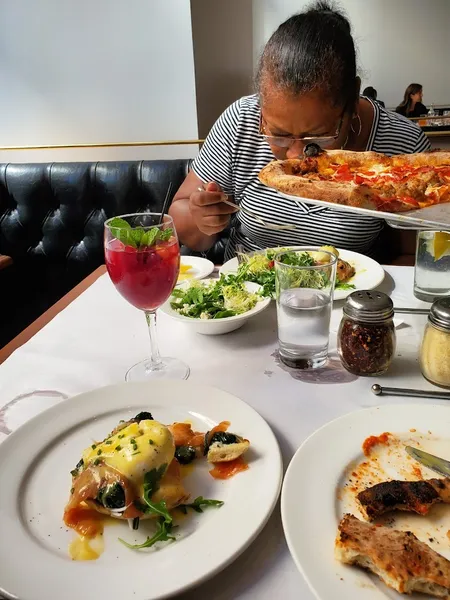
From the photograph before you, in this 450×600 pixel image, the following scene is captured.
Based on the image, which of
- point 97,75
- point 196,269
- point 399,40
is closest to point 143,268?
point 196,269

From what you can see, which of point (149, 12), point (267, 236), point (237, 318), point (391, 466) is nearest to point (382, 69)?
point (149, 12)

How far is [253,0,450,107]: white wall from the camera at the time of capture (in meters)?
5.54

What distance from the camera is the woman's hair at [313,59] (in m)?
1.34

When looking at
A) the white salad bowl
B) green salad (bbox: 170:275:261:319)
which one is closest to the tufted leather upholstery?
green salad (bbox: 170:275:261:319)

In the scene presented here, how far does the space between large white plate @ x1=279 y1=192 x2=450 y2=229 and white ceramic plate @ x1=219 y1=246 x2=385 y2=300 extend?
43 cm

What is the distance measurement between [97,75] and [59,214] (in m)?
0.85

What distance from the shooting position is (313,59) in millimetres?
1354

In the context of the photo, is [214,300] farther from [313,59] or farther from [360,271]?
[313,59]

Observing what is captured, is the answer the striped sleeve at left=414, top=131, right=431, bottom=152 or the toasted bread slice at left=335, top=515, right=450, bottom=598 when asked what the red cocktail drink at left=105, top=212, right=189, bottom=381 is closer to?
the toasted bread slice at left=335, top=515, right=450, bottom=598

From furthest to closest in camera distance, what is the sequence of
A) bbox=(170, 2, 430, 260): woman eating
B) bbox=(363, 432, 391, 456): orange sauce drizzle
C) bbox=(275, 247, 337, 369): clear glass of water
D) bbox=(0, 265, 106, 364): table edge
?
1. bbox=(170, 2, 430, 260): woman eating
2. bbox=(0, 265, 106, 364): table edge
3. bbox=(275, 247, 337, 369): clear glass of water
4. bbox=(363, 432, 391, 456): orange sauce drizzle

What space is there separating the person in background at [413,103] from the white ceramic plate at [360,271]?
471 cm

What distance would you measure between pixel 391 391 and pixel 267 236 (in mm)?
1147

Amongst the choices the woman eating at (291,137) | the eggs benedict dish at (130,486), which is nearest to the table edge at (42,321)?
the woman eating at (291,137)

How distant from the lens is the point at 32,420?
79 cm
